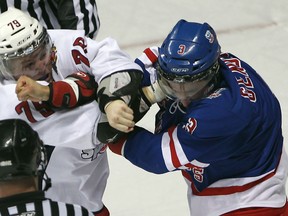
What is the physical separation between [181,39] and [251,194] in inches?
17.6

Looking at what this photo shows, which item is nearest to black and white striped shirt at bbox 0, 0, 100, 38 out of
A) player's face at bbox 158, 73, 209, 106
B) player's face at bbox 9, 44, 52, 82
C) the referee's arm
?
the referee's arm

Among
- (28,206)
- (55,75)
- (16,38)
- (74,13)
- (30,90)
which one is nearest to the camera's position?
(28,206)

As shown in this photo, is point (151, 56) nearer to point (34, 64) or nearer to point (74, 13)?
point (34, 64)

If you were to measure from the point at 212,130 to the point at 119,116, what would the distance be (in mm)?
217

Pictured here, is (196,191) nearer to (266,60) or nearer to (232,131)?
(232,131)

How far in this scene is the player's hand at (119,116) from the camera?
159cm

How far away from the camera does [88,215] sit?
4.67ft

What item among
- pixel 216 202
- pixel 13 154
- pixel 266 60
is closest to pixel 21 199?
pixel 13 154

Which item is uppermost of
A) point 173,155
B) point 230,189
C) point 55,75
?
point 55,75

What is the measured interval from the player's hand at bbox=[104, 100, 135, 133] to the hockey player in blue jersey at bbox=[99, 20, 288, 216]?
0.01 m

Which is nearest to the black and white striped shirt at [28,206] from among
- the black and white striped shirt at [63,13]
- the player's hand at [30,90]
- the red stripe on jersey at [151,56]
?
the player's hand at [30,90]

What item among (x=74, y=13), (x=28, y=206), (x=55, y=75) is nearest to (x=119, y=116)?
(x=55, y=75)

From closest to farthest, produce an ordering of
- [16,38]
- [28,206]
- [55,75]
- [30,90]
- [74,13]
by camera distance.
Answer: [28,206] < [30,90] < [16,38] < [55,75] < [74,13]

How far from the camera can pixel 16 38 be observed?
1657mm
